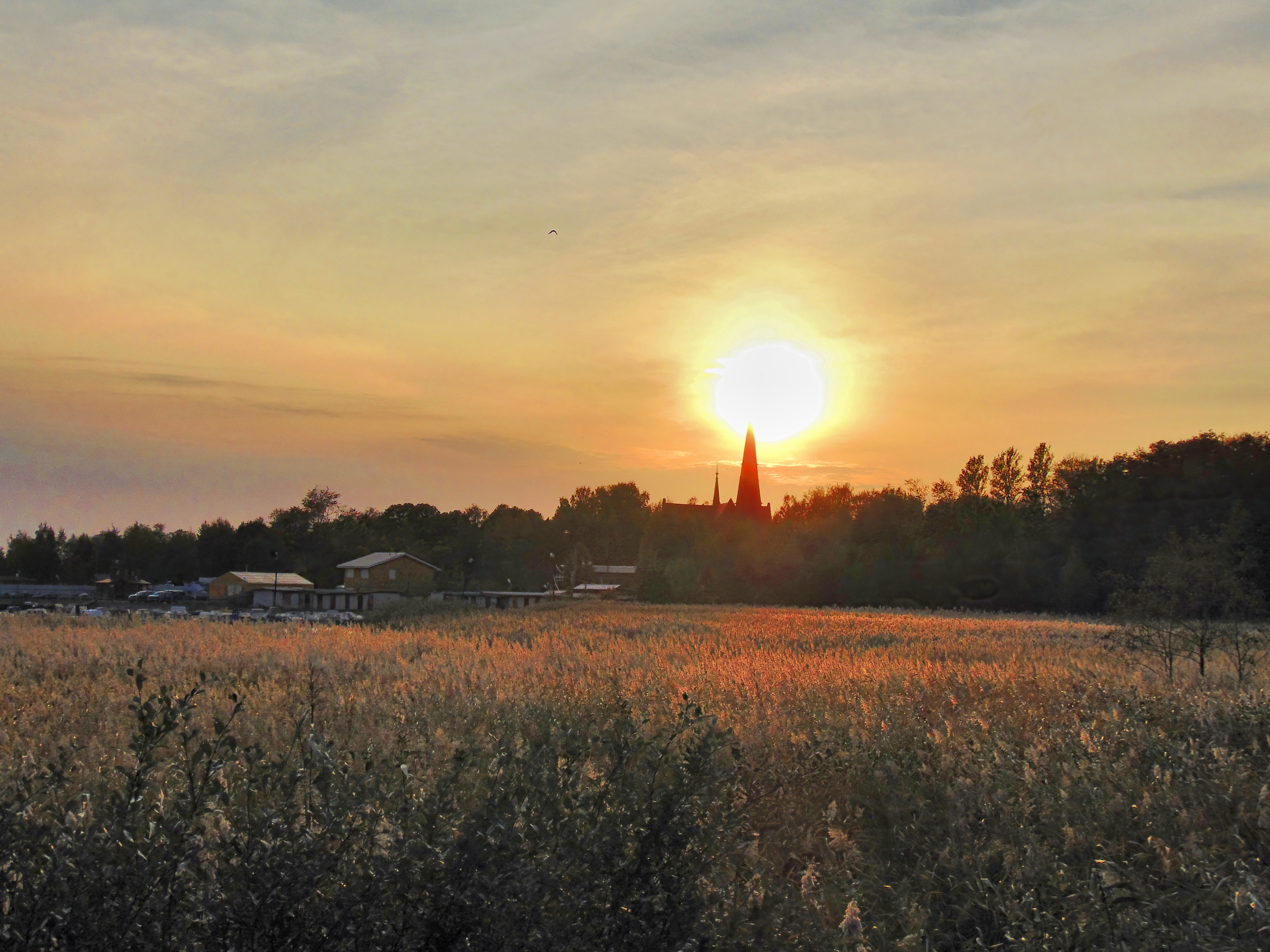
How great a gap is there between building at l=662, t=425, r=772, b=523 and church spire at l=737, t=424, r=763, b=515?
0.10 feet

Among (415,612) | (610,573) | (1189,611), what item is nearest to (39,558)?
(610,573)

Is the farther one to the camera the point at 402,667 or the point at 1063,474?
the point at 1063,474

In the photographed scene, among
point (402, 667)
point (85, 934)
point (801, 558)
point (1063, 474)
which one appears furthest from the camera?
point (801, 558)

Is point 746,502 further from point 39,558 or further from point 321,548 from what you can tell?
point 39,558

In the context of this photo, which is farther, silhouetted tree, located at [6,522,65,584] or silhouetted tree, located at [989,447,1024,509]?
silhouetted tree, located at [6,522,65,584]

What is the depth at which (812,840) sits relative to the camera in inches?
289

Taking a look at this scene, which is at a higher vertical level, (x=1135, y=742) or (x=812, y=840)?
(x=1135, y=742)

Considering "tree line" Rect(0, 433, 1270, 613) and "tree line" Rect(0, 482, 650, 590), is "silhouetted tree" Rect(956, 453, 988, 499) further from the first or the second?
"tree line" Rect(0, 482, 650, 590)

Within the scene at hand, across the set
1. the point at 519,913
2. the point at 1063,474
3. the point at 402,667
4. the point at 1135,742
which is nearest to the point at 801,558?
the point at 1063,474

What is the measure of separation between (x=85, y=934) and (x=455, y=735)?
175 inches

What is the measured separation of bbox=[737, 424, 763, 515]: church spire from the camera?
109875mm

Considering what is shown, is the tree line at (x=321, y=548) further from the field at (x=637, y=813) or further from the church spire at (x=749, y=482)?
the field at (x=637, y=813)

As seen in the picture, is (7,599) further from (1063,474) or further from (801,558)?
(1063,474)

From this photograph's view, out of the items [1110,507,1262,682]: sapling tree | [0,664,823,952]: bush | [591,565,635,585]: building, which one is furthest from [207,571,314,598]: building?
[0,664,823,952]: bush
